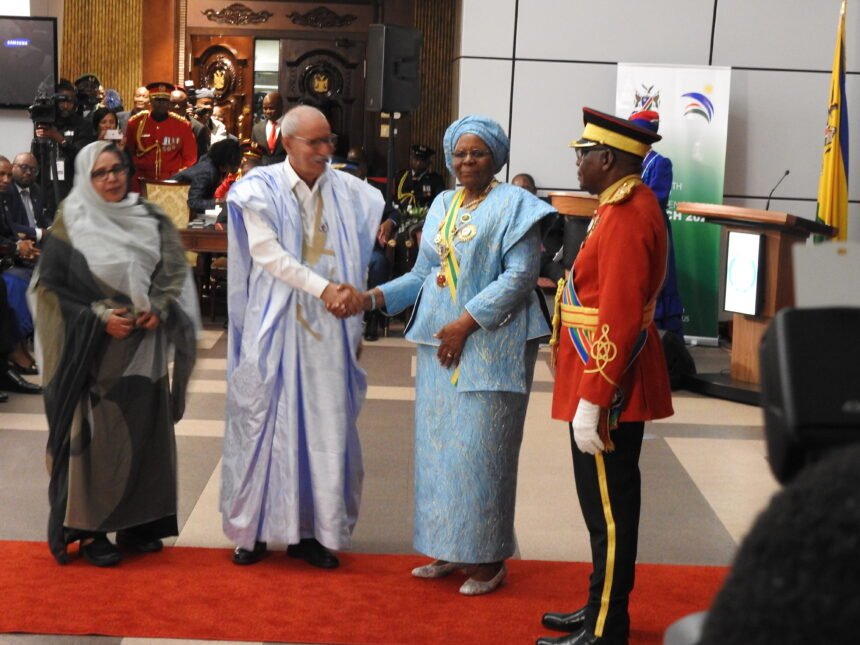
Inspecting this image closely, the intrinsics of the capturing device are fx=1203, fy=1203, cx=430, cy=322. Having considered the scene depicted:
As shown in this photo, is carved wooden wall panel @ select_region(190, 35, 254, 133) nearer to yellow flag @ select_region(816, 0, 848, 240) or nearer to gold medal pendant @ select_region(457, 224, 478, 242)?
yellow flag @ select_region(816, 0, 848, 240)

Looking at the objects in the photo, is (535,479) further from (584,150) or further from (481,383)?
Answer: (584,150)

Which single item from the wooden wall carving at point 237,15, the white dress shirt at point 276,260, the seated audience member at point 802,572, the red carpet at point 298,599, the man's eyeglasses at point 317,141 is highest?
the wooden wall carving at point 237,15

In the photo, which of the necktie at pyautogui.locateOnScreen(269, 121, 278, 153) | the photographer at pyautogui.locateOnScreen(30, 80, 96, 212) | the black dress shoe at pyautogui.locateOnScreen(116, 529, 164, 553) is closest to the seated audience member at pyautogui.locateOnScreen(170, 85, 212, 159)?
the necktie at pyautogui.locateOnScreen(269, 121, 278, 153)

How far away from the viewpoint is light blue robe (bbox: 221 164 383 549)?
3.70m

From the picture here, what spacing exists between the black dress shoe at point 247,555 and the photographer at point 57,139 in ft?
17.8

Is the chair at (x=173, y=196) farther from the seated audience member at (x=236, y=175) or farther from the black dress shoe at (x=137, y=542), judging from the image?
the black dress shoe at (x=137, y=542)

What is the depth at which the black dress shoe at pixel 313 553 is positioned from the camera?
12.2ft

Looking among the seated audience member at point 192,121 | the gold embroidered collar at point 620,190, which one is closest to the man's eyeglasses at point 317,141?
the gold embroidered collar at point 620,190

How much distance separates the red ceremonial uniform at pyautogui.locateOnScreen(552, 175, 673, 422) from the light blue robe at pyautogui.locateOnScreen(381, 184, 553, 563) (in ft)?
1.42

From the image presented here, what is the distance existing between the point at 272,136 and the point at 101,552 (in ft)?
22.0

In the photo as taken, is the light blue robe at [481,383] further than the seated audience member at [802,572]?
Yes

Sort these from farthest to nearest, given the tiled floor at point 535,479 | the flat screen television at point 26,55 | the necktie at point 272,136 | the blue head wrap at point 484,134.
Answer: the flat screen television at point 26,55
the necktie at point 272,136
the tiled floor at point 535,479
the blue head wrap at point 484,134

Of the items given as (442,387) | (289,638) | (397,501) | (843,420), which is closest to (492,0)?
(397,501)

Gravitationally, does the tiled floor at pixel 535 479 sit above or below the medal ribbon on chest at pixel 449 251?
below
